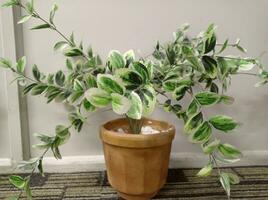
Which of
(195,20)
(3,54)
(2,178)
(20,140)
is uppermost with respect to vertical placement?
(195,20)

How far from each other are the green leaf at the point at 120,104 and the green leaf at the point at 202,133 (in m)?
0.19

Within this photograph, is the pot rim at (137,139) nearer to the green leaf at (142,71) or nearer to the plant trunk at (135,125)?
the plant trunk at (135,125)

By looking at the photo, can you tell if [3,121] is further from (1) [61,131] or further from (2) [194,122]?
(2) [194,122]

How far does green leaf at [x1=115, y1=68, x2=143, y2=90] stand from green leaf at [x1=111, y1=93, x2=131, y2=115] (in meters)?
0.07

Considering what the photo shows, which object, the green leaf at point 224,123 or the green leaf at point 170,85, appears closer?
the green leaf at point 224,123

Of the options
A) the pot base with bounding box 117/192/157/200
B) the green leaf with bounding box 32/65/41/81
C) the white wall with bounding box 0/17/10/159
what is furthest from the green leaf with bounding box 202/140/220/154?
the white wall with bounding box 0/17/10/159

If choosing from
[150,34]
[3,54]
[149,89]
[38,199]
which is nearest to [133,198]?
[38,199]

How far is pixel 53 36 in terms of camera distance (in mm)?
1201

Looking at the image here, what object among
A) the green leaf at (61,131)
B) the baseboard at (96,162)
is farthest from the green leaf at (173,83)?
the baseboard at (96,162)

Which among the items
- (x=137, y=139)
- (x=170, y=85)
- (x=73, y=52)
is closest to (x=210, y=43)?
(x=170, y=85)

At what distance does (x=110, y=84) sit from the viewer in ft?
2.12

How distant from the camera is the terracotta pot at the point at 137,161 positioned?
95cm

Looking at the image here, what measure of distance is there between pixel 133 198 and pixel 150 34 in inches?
25.2

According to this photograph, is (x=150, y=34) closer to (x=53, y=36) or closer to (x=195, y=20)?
(x=195, y=20)
